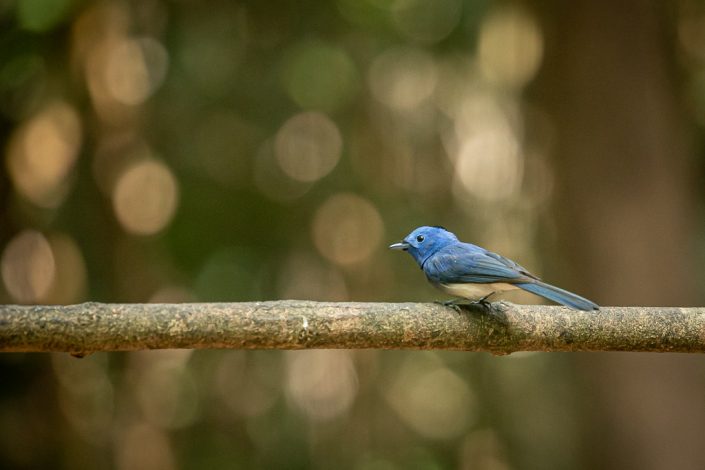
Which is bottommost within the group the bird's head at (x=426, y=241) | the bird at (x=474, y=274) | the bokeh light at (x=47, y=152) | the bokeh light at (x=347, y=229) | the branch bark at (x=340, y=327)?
the branch bark at (x=340, y=327)

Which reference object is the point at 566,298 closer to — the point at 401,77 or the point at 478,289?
the point at 478,289

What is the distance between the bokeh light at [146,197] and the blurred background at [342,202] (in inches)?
1.2

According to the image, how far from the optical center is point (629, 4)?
744cm

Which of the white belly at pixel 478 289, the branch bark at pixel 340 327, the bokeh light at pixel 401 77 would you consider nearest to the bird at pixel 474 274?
the white belly at pixel 478 289

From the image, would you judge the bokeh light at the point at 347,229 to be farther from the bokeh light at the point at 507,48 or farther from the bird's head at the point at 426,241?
the bird's head at the point at 426,241

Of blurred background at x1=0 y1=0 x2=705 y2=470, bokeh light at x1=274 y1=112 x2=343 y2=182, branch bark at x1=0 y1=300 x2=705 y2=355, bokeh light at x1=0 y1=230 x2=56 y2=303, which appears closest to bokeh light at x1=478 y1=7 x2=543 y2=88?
blurred background at x1=0 y1=0 x2=705 y2=470

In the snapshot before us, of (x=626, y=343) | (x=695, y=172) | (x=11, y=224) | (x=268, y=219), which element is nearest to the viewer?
(x=626, y=343)

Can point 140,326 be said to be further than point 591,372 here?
No

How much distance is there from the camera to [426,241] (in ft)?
12.5

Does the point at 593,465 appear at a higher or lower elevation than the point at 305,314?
lower

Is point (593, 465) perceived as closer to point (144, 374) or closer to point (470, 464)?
point (470, 464)

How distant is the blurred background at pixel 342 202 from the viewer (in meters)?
7.46

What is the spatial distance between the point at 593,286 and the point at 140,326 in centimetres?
543

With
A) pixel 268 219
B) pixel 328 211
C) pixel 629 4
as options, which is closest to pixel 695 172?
pixel 629 4
